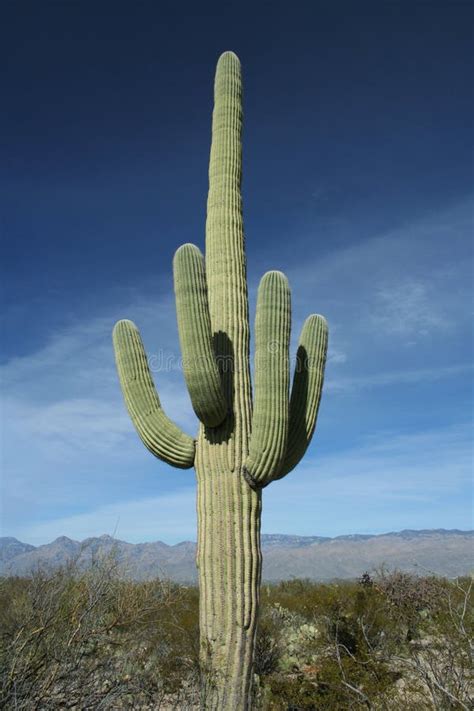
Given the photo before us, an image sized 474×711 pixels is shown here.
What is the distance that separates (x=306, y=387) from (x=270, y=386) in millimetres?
832

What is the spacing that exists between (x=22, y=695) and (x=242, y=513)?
92.5 inches

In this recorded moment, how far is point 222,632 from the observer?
5383mm

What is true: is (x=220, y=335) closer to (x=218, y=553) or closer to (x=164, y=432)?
(x=164, y=432)

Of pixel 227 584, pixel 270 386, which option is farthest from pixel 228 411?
pixel 227 584

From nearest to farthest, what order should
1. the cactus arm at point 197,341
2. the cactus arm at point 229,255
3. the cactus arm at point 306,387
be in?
the cactus arm at point 197,341 → the cactus arm at point 229,255 → the cactus arm at point 306,387

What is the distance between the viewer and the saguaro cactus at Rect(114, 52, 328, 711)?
545cm

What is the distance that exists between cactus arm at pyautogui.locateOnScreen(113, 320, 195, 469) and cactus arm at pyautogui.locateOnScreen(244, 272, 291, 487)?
2.61ft

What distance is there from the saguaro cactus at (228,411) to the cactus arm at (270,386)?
0.01 meters

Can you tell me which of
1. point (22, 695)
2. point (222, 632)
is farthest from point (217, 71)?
point (22, 695)

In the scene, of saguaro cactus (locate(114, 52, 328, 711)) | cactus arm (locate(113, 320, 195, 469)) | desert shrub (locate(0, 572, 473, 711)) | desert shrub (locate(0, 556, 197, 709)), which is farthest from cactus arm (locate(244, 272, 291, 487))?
desert shrub (locate(0, 556, 197, 709))

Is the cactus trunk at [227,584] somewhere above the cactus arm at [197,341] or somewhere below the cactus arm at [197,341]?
below

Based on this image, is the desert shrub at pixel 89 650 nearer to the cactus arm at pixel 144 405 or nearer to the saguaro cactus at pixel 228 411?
the saguaro cactus at pixel 228 411

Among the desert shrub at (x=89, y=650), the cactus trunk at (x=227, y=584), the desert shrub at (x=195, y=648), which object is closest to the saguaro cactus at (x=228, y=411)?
the cactus trunk at (x=227, y=584)

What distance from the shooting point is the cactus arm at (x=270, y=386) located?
5727 millimetres
